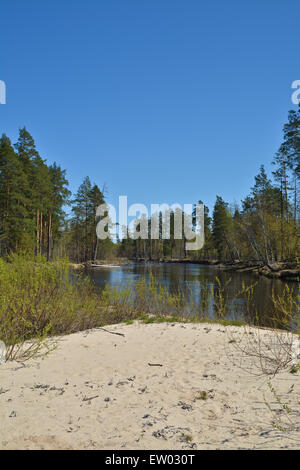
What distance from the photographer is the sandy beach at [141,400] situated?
3.32 m

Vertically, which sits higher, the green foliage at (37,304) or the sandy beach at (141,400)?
the green foliage at (37,304)

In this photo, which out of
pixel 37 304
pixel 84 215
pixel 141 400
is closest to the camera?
pixel 141 400

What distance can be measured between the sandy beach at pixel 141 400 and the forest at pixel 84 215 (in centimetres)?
341

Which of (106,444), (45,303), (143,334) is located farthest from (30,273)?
(106,444)

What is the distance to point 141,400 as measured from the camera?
14.2 ft

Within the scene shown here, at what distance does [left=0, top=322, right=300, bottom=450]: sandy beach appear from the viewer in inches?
131

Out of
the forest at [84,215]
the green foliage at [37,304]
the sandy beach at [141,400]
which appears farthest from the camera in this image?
the forest at [84,215]

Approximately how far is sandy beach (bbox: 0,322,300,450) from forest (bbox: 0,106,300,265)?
3.41 m

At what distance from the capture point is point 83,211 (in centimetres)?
5434

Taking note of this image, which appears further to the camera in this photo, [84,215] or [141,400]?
[84,215]

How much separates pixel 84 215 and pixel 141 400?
51.7m

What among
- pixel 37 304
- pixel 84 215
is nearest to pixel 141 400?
pixel 37 304

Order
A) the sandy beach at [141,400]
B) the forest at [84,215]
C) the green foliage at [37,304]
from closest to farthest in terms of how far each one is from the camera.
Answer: the sandy beach at [141,400] → the green foliage at [37,304] → the forest at [84,215]

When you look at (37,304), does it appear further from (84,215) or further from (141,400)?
(84,215)
